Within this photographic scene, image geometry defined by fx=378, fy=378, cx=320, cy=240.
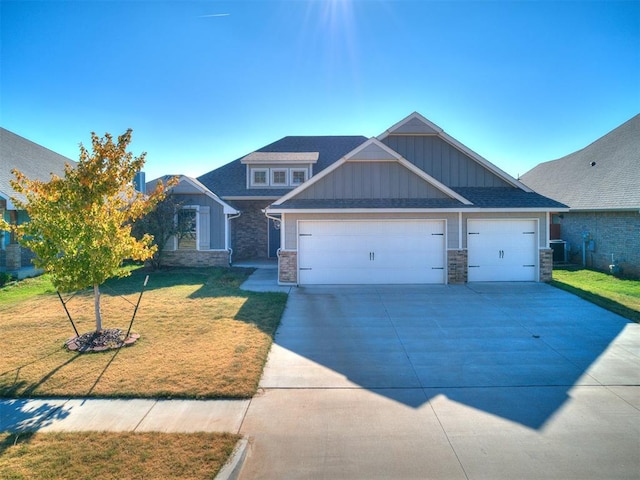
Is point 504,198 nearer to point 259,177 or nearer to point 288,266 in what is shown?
point 288,266

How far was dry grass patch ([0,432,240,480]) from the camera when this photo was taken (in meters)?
3.61

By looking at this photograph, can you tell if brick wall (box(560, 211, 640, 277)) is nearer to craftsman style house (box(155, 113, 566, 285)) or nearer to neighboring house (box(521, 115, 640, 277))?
neighboring house (box(521, 115, 640, 277))

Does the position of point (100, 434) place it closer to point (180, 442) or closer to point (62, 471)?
point (62, 471)

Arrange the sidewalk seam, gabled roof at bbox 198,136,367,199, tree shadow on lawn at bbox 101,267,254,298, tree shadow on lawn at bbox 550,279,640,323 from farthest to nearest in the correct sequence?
gabled roof at bbox 198,136,367,199 < tree shadow on lawn at bbox 101,267,254,298 < tree shadow on lawn at bbox 550,279,640,323 < the sidewalk seam

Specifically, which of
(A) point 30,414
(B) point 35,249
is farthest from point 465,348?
(B) point 35,249

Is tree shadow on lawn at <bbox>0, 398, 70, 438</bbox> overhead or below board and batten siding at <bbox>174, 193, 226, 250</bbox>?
below

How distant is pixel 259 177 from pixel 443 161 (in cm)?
914

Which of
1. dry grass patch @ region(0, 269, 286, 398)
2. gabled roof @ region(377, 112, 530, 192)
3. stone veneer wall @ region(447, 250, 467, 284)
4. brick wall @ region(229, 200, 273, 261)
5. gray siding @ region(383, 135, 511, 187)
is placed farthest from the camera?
brick wall @ region(229, 200, 273, 261)

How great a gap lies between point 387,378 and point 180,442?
120 inches

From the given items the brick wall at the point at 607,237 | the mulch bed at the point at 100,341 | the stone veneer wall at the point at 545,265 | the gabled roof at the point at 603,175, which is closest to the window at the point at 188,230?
the mulch bed at the point at 100,341

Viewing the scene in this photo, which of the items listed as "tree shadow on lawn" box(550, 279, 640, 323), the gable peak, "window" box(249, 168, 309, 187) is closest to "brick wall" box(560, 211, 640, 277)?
"tree shadow on lawn" box(550, 279, 640, 323)

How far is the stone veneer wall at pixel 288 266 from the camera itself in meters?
12.9

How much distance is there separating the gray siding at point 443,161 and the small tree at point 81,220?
33.5ft

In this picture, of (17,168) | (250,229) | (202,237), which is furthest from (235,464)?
(17,168)
